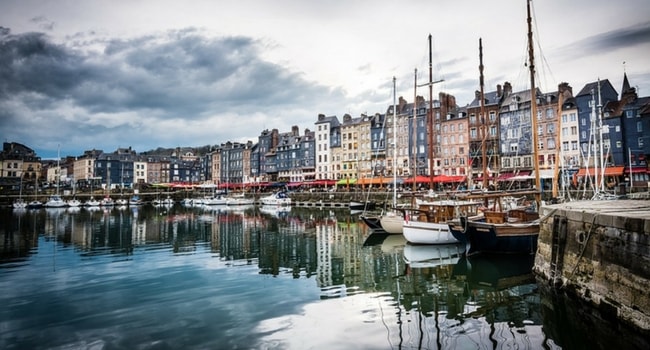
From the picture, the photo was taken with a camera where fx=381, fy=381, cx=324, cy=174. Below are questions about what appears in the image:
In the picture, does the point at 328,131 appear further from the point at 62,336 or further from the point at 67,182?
the point at 67,182

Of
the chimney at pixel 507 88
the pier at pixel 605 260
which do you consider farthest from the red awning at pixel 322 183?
the pier at pixel 605 260

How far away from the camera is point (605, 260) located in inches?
403

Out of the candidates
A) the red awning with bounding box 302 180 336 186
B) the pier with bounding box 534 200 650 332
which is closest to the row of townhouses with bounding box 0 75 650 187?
the red awning with bounding box 302 180 336 186

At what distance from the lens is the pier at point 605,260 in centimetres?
870

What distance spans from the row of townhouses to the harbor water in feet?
36.8

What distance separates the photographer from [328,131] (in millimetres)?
90250

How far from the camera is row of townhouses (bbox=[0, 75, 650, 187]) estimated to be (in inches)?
2047

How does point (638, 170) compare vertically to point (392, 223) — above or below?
above

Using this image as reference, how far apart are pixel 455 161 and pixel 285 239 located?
48.7 metres

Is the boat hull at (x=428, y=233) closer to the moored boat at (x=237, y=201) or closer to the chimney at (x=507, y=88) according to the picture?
the chimney at (x=507, y=88)

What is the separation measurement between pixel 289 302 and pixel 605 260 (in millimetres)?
9328

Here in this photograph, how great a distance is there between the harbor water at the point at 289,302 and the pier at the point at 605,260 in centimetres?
45

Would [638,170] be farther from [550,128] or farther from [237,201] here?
[237,201]

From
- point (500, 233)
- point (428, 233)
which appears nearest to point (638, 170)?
point (428, 233)
